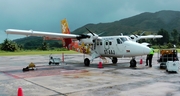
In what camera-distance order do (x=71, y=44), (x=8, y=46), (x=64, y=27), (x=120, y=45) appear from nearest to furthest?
(x=120, y=45) → (x=71, y=44) → (x=64, y=27) → (x=8, y=46)

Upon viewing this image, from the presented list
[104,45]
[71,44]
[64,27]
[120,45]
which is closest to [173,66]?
[120,45]

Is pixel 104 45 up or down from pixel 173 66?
up

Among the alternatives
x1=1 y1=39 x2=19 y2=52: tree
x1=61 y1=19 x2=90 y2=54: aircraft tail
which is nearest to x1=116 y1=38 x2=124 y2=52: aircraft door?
x1=61 y1=19 x2=90 y2=54: aircraft tail

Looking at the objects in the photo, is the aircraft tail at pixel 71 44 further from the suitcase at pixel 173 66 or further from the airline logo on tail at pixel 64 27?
the suitcase at pixel 173 66

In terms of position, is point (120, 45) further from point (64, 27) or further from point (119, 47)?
point (64, 27)

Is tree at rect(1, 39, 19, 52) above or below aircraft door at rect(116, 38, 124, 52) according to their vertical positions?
above

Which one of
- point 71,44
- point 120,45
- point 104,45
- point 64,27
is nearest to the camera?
point 120,45

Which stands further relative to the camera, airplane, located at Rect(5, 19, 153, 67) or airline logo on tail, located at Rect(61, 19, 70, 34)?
airline logo on tail, located at Rect(61, 19, 70, 34)

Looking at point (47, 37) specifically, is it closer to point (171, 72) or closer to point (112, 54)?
point (112, 54)

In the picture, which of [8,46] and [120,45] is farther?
[8,46]

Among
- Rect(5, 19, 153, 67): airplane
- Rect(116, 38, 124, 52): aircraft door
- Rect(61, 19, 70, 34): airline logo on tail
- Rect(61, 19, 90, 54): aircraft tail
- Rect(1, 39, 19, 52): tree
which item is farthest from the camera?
Rect(1, 39, 19, 52): tree

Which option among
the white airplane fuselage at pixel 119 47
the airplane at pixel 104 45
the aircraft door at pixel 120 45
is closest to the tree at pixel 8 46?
the airplane at pixel 104 45

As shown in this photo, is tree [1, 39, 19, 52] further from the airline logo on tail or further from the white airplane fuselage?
the white airplane fuselage

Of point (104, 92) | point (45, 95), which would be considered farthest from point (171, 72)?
point (45, 95)
